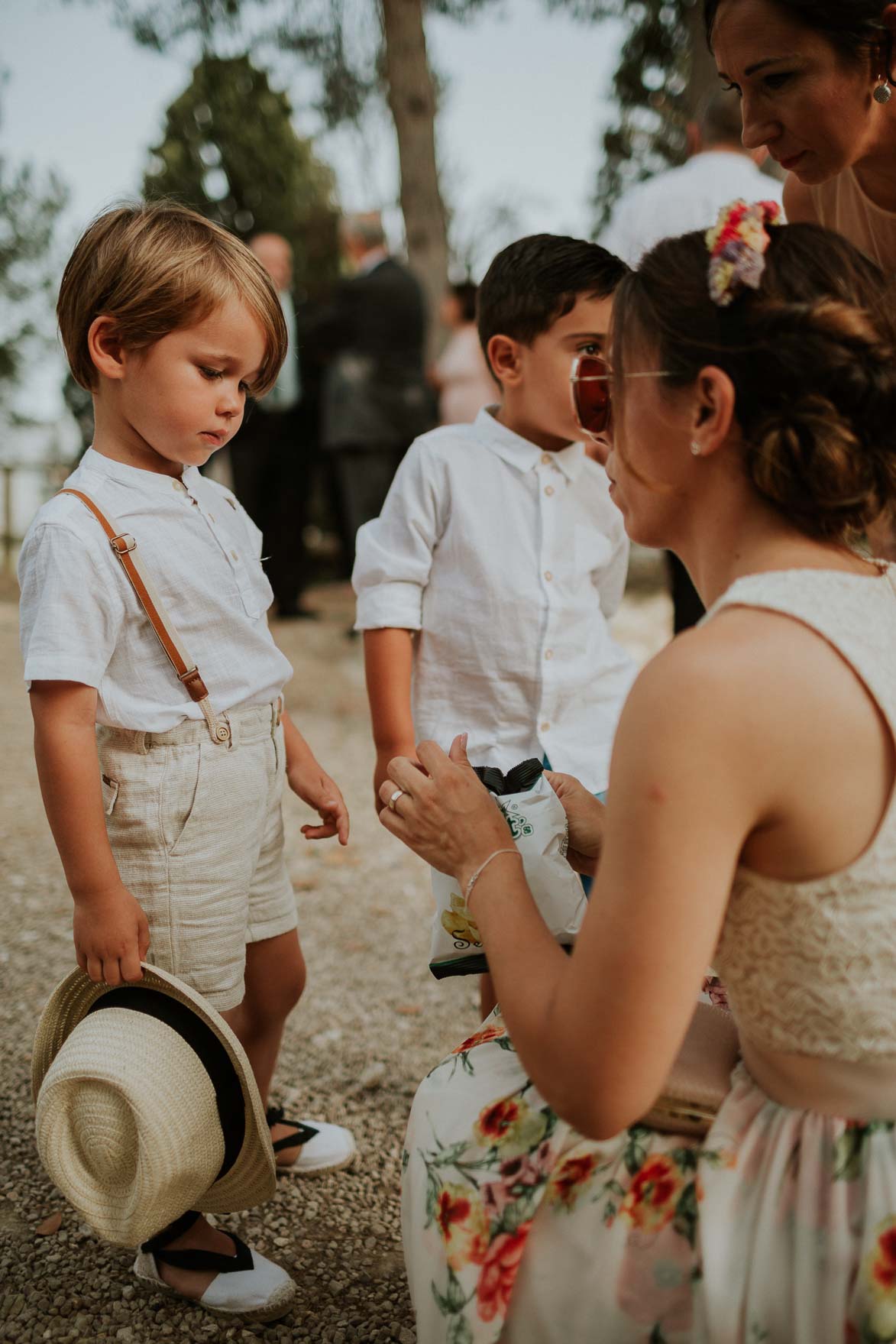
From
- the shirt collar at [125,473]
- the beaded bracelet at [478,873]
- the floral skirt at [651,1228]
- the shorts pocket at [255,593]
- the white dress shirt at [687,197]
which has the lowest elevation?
the floral skirt at [651,1228]

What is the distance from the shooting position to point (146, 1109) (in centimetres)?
155

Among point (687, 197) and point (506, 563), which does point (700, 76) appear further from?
point (506, 563)

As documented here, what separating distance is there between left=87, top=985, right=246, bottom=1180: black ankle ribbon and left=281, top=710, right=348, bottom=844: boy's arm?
0.48 meters

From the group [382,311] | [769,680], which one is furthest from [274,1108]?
[382,311]

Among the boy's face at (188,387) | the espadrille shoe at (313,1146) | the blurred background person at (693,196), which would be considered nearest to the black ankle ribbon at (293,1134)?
Answer: the espadrille shoe at (313,1146)

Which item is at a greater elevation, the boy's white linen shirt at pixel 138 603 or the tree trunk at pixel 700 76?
the tree trunk at pixel 700 76

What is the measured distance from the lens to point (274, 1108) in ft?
7.62

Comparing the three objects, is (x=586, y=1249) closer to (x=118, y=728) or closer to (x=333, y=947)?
(x=118, y=728)

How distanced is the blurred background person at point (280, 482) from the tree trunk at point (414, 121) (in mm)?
1057

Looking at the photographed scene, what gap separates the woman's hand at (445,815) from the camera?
4.72ft

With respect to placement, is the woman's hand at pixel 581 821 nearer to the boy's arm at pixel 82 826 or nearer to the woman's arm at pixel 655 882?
the woman's arm at pixel 655 882

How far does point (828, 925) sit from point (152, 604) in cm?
110

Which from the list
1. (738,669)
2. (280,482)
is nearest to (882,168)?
(738,669)

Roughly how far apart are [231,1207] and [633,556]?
9.59m
